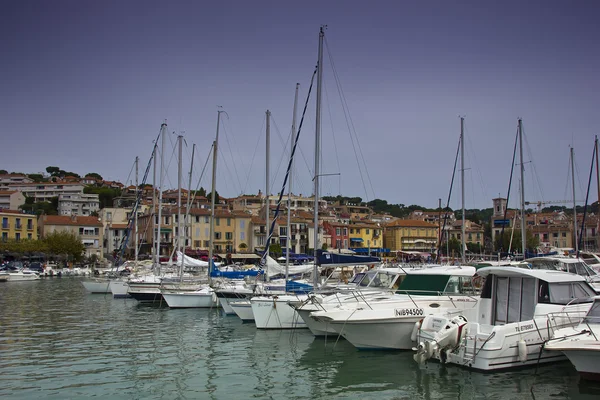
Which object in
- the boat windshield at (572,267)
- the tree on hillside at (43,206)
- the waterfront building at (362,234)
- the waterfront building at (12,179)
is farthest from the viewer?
the waterfront building at (12,179)

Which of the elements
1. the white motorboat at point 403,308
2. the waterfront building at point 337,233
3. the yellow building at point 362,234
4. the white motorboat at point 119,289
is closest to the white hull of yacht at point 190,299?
the white motorboat at point 119,289

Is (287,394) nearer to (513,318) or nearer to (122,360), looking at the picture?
(122,360)

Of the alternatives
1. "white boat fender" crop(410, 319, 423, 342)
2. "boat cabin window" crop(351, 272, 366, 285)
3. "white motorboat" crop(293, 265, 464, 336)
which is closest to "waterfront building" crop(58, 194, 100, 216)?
"boat cabin window" crop(351, 272, 366, 285)

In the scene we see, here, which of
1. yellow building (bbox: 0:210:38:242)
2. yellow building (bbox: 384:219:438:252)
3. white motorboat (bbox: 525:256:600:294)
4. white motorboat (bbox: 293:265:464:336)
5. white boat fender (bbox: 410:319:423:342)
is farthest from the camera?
yellow building (bbox: 384:219:438:252)

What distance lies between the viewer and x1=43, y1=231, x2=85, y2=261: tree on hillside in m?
91.2

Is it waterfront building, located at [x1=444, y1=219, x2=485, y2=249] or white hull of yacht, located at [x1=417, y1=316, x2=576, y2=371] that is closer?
white hull of yacht, located at [x1=417, y1=316, x2=576, y2=371]

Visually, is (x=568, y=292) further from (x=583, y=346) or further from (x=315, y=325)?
Result: (x=315, y=325)

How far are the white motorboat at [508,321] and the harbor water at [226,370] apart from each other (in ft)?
1.66

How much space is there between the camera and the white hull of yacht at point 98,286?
48906 mm

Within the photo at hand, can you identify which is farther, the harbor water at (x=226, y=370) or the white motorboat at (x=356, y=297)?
the white motorboat at (x=356, y=297)

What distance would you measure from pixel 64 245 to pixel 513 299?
85594mm

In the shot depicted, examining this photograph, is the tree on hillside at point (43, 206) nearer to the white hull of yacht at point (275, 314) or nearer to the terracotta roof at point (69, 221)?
the terracotta roof at point (69, 221)

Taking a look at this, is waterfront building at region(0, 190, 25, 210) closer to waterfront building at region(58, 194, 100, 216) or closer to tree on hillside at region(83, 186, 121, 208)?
waterfront building at region(58, 194, 100, 216)

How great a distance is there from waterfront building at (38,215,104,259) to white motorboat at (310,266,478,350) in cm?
8921
